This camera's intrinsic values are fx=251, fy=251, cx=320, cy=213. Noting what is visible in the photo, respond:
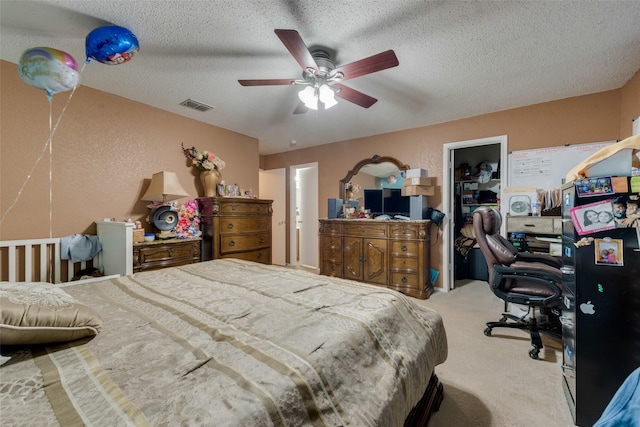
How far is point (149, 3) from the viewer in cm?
159

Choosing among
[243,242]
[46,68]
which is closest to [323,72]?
[46,68]

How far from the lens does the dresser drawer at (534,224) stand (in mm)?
2525

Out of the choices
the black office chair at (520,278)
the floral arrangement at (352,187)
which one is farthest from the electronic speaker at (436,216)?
the floral arrangement at (352,187)

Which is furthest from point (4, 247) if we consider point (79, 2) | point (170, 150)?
point (79, 2)

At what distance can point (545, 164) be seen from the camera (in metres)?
2.96

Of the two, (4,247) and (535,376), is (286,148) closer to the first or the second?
(4,247)

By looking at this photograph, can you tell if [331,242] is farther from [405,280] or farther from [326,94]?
[326,94]

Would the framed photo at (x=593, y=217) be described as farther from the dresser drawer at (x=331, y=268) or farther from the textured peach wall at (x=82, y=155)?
the textured peach wall at (x=82, y=155)

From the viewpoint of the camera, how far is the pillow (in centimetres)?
72

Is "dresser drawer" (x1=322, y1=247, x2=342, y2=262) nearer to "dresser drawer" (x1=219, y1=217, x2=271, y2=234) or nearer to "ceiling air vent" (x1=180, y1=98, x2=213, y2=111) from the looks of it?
"dresser drawer" (x1=219, y1=217, x2=271, y2=234)

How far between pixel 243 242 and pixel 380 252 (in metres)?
1.92

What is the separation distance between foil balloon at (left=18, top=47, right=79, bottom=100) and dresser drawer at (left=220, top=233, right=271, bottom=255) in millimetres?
1911

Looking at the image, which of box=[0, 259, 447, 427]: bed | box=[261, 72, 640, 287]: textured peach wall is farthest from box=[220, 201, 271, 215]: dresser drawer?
box=[0, 259, 447, 427]: bed

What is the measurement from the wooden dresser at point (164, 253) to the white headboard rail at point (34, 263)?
574 millimetres
